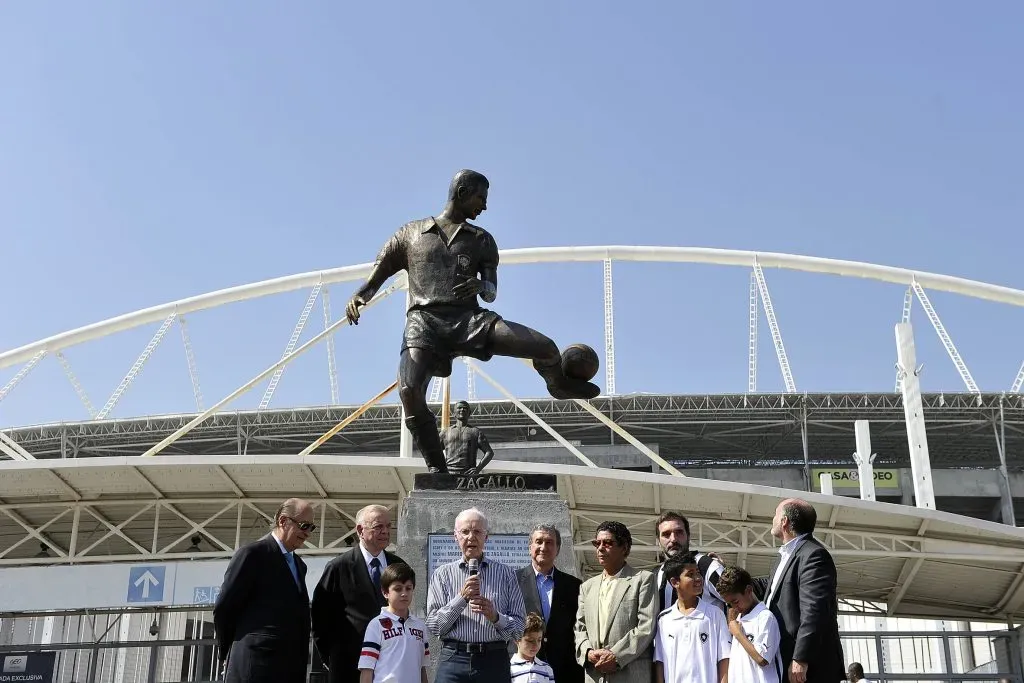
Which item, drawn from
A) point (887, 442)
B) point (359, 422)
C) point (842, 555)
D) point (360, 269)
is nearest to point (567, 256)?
point (360, 269)

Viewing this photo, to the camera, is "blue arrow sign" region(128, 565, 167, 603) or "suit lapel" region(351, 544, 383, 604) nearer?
"suit lapel" region(351, 544, 383, 604)

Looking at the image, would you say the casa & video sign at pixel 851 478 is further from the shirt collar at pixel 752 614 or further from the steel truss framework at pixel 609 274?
the shirt collar at pixel 752 614

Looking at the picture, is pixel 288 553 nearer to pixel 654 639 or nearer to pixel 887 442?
pixel 654 639

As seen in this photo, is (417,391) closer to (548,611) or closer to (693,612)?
(548,611)

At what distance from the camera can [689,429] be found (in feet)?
148

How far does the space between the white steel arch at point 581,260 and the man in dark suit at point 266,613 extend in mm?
35731

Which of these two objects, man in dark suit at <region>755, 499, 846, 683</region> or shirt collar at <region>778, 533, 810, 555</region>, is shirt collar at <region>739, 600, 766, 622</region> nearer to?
man in dark suit at <region>755, 499, 846, 683</region>

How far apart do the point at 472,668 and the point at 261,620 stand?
112 centimetres

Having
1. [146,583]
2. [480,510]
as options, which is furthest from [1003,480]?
[480,510]

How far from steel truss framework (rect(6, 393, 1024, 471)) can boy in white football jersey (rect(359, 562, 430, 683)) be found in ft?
121

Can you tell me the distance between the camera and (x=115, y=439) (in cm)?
4678

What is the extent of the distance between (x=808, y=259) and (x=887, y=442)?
9.66 meters

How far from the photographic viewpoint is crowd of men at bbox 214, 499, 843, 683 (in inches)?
215

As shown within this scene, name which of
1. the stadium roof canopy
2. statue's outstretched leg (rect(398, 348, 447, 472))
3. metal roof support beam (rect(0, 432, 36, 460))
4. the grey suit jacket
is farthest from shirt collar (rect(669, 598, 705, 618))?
metal roof support beam (rect(0, 432, 36, 460))
